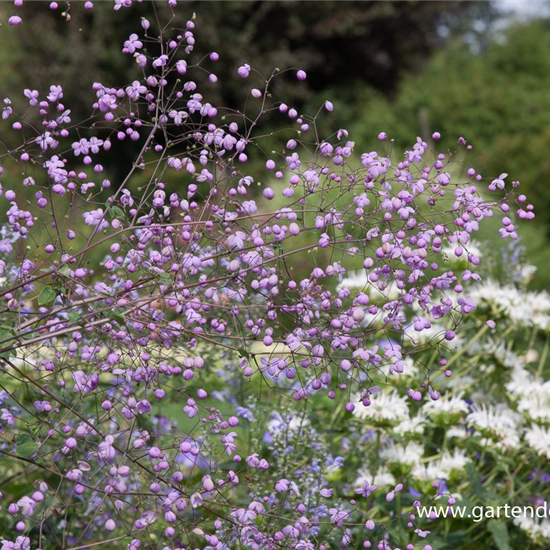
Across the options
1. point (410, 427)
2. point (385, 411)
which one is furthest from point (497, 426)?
point (385, 411)

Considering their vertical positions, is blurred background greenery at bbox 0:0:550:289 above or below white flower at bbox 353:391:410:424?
above

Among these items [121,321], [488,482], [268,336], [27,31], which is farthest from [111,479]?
[27,31]

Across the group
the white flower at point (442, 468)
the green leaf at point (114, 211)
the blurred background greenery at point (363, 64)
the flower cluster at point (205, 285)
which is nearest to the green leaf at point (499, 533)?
the white flower at point (442, 468)

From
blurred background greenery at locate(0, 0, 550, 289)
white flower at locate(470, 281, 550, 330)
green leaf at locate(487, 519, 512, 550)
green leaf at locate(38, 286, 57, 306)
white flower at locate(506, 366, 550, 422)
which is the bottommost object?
green leaf at locate(487, 519, 512, 550)

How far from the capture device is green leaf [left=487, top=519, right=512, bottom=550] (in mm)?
2299

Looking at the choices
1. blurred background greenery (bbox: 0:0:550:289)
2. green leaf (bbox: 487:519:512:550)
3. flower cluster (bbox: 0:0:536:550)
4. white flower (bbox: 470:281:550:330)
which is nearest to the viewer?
flower cluster (bbox: 0:0:536:550)

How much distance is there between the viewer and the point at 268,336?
162 centimetres

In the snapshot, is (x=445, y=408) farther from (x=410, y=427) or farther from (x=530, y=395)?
(x=530, y=395)

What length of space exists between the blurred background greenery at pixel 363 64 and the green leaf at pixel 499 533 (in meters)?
8.26

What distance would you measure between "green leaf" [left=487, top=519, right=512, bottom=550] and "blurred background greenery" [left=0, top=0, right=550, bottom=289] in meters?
8.26

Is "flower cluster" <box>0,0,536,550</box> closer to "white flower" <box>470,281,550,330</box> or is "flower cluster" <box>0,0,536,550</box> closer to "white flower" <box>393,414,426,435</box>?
"white flower" <box>393,414,426,435</box>

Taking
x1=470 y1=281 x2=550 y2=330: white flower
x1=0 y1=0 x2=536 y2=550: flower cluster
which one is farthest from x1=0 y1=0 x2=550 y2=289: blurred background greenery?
x1=0 y1=0 x2=536 y2=550: flower cluster

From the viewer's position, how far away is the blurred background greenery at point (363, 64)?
12266 millimetres

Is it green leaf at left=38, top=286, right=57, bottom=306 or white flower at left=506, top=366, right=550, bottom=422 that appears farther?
white flower at left=506, top=366, right=550, bottom=422
